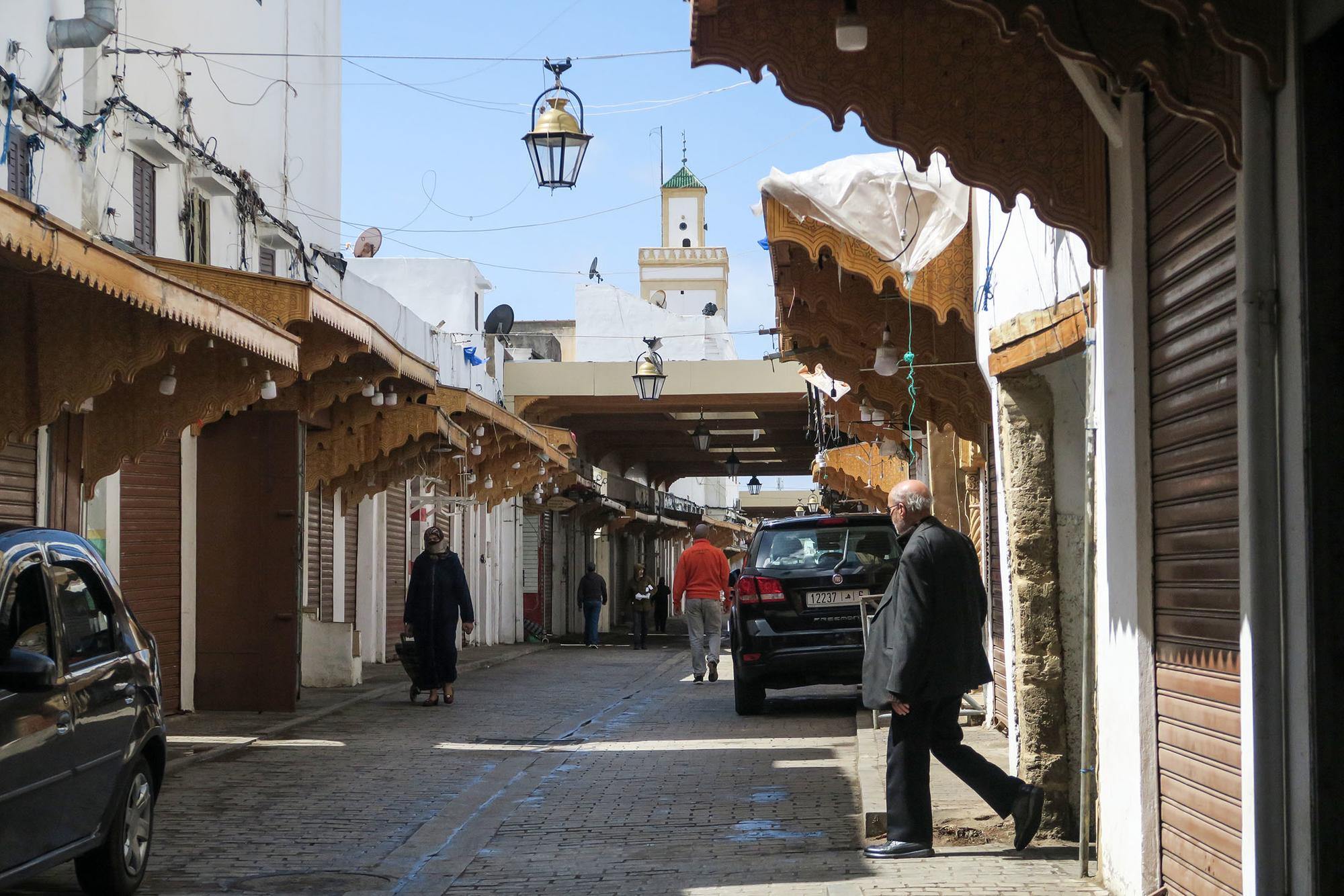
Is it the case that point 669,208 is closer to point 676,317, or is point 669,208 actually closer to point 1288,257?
point 676,317

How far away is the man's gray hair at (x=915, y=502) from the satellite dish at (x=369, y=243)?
1893 cm

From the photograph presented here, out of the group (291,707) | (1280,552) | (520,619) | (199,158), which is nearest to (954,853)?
(1280,552)

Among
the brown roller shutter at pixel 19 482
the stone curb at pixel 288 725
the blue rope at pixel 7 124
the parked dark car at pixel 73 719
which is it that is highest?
the blue rope at pixel 7 124

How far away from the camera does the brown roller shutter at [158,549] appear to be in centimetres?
1490

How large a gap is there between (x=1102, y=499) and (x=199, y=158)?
40.7 ft

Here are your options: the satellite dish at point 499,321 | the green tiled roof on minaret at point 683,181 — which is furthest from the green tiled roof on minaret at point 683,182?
the satellite dish at point 499,321

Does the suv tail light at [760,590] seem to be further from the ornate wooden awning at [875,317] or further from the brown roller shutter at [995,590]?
the brown roller shutter at [995,590]

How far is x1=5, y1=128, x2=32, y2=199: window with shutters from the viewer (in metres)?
12.0

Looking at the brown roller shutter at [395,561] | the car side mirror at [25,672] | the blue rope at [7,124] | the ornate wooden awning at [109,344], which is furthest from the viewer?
the brown roller shutter at [395,561]

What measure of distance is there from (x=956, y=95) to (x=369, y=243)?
20390 millimetres

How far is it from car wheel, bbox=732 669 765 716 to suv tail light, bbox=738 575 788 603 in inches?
32.1

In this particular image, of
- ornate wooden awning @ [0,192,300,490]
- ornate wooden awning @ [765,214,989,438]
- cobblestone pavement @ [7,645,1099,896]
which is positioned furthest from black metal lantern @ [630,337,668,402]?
ornate wooden awning @ [0,192,300,490]

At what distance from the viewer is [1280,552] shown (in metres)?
4.46

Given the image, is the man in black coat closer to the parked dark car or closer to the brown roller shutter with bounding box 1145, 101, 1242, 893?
the brown roller shutter with bounding box 1145, 101, 1242, 893
